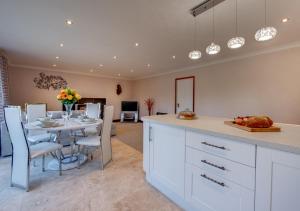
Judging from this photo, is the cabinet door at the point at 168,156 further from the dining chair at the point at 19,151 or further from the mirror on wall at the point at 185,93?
the mirror on wall at the point at 185,93

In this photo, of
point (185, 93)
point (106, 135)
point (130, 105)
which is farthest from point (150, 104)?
point (106, 135)

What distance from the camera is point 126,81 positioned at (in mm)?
8703

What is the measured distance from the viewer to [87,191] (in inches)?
76.8

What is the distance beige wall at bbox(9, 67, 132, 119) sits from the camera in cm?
562

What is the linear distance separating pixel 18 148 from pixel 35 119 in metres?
1.41

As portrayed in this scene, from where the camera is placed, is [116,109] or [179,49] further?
[116,109]

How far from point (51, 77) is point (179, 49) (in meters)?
5.40

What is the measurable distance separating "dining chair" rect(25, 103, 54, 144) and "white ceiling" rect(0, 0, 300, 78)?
4.76 feet

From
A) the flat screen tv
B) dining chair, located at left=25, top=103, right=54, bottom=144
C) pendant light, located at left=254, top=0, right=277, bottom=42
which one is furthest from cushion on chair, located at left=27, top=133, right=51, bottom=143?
the flat screen tv

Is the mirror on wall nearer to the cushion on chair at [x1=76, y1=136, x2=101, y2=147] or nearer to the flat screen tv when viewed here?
the flat screen tv

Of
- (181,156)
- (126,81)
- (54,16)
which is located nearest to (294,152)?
(181,156)

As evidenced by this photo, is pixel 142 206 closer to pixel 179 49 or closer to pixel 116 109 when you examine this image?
pixel 179 49

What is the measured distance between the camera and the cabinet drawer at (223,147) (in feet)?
3.66

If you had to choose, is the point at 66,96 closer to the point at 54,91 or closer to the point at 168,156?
the point at 168,156
